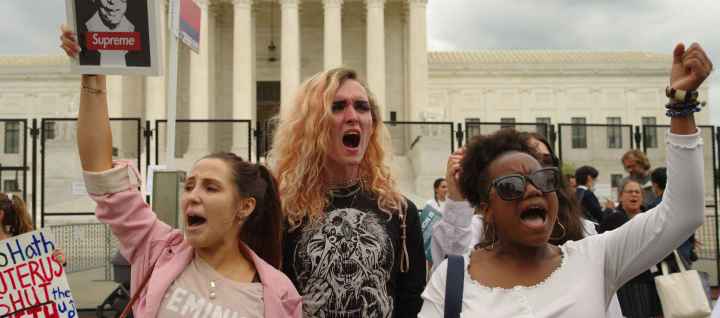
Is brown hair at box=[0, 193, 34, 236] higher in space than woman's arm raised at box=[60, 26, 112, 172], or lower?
lower

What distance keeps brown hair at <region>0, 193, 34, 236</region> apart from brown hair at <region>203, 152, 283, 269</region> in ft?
13.4

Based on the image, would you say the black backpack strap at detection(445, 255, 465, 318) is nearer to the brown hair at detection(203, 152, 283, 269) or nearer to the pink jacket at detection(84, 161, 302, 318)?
the pink jacket at detection(84, 161, 302, 318)

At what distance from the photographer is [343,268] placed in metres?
3.44

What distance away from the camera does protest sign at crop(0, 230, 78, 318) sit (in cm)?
Result: 557

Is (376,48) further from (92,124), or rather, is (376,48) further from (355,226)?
(92,124)

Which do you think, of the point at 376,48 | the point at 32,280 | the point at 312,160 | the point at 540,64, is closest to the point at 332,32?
the point at 376,48

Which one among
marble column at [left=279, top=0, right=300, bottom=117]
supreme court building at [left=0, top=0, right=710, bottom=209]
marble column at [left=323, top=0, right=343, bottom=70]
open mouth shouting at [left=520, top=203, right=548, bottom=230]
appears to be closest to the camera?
open mouth shouting at [left=520, top=203, right=548, bottom=230]

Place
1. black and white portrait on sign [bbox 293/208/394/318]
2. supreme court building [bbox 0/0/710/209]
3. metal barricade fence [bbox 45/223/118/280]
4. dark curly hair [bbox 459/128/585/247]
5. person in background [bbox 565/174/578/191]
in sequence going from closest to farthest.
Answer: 1. dark curly hair [bbox 459/128/585/247]
2. black and white portrait on sign [bbox 293/208/394/318]
3. person in background [bbox 565/174/578/191]
4. supreme court building [bbox 0/0/710/209]
5. metal barricade fence [bbox 45/223/118/280]

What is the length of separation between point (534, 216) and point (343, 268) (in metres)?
1.08

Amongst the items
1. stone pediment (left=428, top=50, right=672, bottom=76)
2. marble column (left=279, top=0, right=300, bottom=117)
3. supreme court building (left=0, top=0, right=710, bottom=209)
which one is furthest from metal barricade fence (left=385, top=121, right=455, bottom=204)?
stone pediment (left=428, top=50, right=672, bottom=76)

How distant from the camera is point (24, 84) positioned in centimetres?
6059

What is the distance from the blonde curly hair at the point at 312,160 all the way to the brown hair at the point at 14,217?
3.93m

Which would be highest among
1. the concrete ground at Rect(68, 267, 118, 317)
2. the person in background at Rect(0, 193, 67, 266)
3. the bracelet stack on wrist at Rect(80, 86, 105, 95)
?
the bracelet stack on wrist at Rect(80, 86, 105, 95)

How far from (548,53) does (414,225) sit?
221 feet
